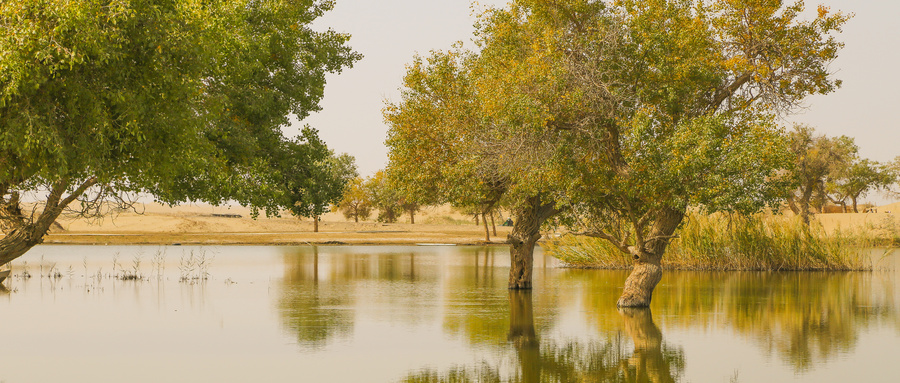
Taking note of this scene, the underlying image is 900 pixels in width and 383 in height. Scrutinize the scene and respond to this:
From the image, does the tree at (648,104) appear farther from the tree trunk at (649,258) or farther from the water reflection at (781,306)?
the water reflection at (781,306)

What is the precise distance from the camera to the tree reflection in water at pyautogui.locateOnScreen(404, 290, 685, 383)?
15.6 m

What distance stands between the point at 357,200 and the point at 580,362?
92.3 metres

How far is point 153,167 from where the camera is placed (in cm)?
1603

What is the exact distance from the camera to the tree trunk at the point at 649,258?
24.1 metres

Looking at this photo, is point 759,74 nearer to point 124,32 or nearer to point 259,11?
point 259,11

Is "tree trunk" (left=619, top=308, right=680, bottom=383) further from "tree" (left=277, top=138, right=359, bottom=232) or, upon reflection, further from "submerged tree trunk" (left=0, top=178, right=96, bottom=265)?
"submerged tree trunk" (left=0, top=178, right=96, bottom=265)

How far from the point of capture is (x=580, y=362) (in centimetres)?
1727

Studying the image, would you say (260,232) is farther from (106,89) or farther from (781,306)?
(106,89)

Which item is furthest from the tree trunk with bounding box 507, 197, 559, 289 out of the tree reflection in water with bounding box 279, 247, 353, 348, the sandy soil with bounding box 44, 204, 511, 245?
the sandy soil with bounding box 44, 204, 511, 245

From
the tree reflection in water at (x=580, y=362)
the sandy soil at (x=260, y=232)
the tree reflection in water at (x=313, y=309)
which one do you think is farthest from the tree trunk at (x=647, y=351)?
the sandy soil at (x=260, y=232)

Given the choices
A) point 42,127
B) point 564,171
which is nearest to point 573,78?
point 564,171

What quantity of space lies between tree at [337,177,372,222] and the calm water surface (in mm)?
64237

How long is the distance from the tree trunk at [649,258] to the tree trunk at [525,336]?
307 centimetres

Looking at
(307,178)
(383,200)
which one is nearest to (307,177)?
(307,178)
